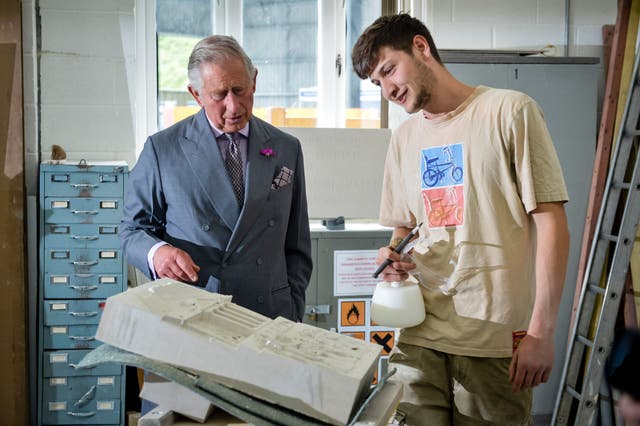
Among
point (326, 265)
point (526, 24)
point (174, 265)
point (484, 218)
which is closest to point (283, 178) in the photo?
point (174, 265)

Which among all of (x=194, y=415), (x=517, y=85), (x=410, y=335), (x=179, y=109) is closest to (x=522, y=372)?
(x=410, y=335)

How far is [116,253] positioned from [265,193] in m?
1.76

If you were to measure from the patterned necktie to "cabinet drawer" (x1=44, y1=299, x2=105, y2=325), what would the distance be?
5.79ft

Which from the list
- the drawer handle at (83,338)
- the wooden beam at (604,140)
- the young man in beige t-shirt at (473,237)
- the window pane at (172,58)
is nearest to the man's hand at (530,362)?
the young man in beige t-shirt at (473,237)

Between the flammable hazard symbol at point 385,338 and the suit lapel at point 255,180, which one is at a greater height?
the suit lapel at point 255,180

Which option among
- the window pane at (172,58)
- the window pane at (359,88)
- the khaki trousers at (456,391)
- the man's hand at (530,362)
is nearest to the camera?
the man's hand at (530,362)

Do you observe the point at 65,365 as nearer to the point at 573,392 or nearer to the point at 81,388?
the point at 81,388

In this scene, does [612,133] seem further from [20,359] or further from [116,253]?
[20,359]

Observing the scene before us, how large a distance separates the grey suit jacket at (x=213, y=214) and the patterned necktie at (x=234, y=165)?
4cm

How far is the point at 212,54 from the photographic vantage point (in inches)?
68.6

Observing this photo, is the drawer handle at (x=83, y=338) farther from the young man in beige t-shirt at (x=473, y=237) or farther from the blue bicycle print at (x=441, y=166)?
the blue bicycle print at (x=441, y=166)

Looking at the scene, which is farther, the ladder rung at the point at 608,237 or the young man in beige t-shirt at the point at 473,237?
the ladder rung at the point at 608,237

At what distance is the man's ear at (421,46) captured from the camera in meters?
1.63

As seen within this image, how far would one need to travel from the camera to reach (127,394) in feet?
11.4
